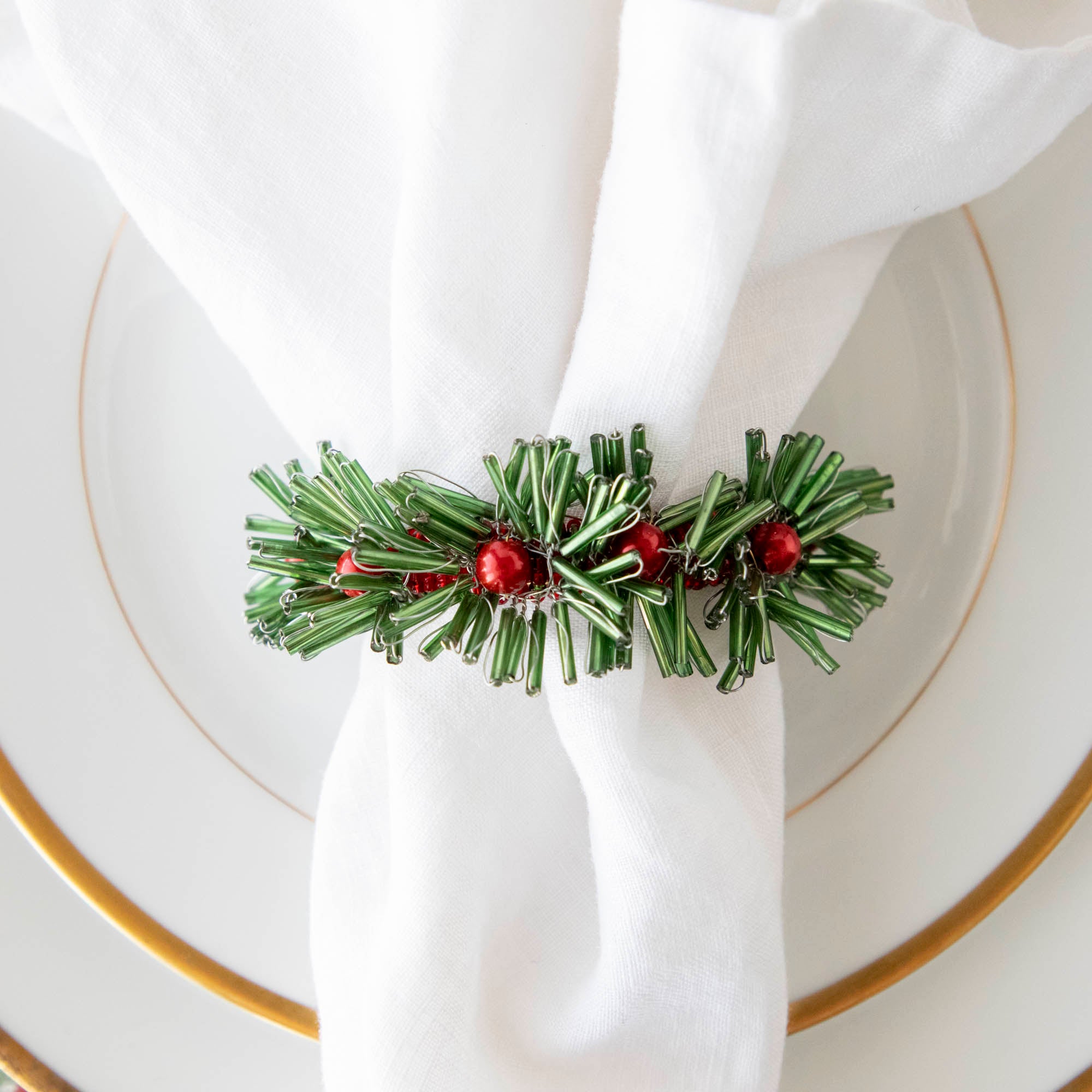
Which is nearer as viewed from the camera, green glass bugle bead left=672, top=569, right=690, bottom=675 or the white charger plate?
green glass bugle bead left=672, top=569, right=690, bottom=675

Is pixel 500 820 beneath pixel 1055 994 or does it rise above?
above

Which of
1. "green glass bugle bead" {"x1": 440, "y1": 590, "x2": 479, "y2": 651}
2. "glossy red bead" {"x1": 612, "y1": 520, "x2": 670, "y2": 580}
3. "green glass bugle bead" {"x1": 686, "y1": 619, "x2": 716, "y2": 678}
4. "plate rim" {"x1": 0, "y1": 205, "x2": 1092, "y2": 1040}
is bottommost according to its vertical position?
"plate rim" {"x1": 0, "y1": 205, "x2": 1092, "y2": 1040}

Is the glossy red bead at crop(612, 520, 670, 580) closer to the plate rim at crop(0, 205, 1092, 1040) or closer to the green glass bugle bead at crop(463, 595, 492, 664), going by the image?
the green glass bugle bead at crop(463, 595, 492, 664)

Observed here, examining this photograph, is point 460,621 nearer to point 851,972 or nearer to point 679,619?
point 679,619

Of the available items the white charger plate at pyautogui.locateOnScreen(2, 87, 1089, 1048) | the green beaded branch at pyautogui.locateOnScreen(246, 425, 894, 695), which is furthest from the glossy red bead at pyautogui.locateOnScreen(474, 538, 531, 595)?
the white charger plate at pyautogui.locateOnScreen(2, 87, 1089, 1048)

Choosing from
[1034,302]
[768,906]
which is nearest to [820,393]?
[1034,302]

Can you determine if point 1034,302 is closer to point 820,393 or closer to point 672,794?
point 820,393

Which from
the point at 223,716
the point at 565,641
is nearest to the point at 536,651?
the point at 565,641
